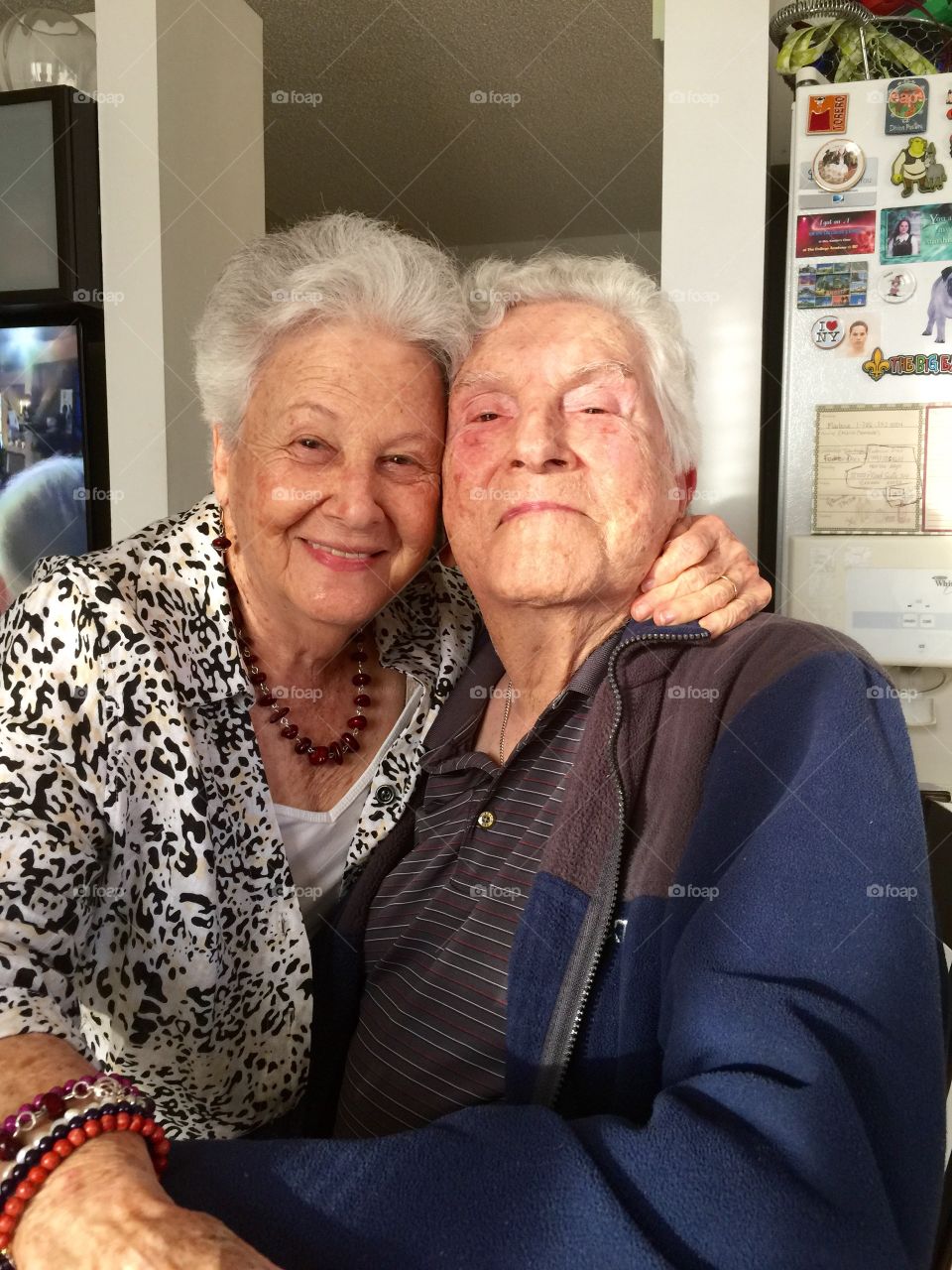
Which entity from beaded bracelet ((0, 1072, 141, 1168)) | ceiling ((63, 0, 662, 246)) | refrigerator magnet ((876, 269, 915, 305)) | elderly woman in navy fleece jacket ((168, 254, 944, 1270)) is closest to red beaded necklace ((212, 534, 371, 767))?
elderly woman in navy fleece jacket ((168, 254, 944, 1270))

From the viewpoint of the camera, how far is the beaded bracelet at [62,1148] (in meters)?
0.65

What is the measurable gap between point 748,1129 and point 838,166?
1.96 meters

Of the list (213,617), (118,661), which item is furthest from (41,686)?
(213,617)

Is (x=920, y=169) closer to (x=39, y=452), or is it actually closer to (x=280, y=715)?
(x=280, y=715)

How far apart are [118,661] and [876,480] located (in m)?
1.61

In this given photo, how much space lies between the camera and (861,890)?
0.73 metres

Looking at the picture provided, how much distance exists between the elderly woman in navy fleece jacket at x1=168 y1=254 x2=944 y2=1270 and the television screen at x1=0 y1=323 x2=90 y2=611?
1444 millimetres

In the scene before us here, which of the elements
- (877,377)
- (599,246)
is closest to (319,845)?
(877,377)

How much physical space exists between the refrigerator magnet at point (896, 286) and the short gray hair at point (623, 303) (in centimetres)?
104

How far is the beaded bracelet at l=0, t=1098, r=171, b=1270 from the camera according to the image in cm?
65

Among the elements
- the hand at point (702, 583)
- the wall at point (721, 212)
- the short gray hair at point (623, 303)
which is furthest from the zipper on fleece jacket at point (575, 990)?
the wall at point (721, 212)

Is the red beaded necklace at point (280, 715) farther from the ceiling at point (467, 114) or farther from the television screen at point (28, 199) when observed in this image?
→ the ceiling at point (467, 114)

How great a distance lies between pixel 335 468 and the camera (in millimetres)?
1227

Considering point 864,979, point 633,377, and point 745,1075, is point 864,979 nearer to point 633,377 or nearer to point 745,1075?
point 745,1075
